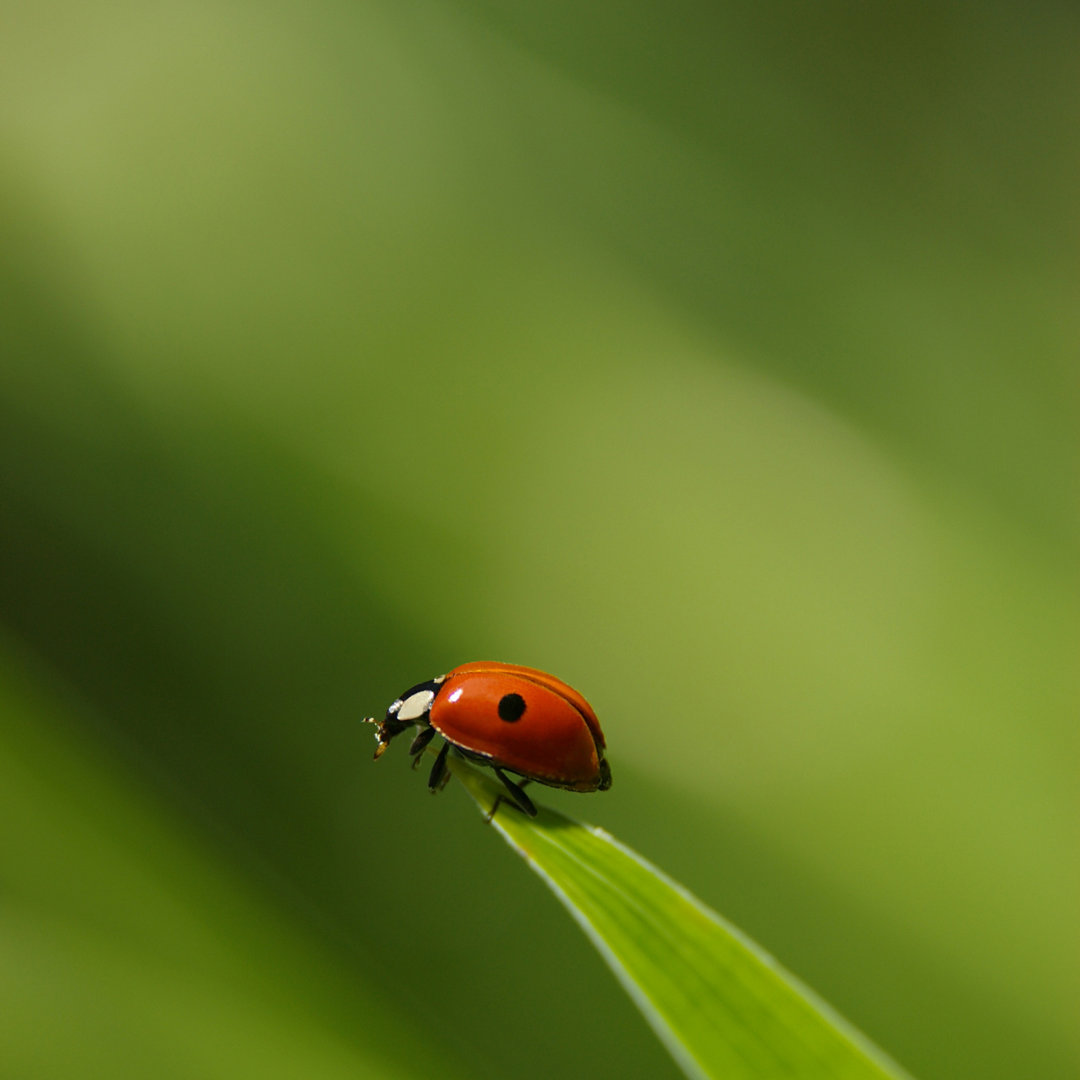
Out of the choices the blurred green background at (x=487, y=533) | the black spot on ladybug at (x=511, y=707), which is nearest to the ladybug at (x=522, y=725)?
the black spot on ladybug at (x=511, y=707)

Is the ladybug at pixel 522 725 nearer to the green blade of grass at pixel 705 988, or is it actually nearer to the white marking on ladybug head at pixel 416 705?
the white marking on ladybug head at pixel 416 705

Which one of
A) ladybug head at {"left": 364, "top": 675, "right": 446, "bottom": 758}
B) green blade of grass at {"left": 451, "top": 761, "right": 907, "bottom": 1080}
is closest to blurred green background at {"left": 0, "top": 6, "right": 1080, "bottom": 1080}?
ladybug head at {"left": 364, "top": 675, "right": 446, "bottom": 758}

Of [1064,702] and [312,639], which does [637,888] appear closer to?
[312,639]

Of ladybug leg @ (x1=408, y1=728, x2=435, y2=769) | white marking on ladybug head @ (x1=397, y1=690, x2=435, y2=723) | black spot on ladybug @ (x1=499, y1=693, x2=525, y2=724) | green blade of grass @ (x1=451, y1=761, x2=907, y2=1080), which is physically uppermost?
black spot on ladybug @ (x1=499, y1=693, x2=525, y2=724)

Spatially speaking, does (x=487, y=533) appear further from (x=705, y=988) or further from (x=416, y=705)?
(x=705, y=988)

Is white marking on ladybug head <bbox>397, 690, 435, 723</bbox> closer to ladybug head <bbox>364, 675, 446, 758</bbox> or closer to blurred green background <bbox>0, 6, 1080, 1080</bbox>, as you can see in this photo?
ladybug head <bbox>364, 675, 446, 758</bbox>

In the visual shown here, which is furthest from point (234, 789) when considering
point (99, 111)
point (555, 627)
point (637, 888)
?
point (99, 111)

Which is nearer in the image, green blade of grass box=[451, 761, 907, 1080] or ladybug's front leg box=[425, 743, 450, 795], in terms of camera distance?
green blade of grass box=[451, 761, 907, 1080]
